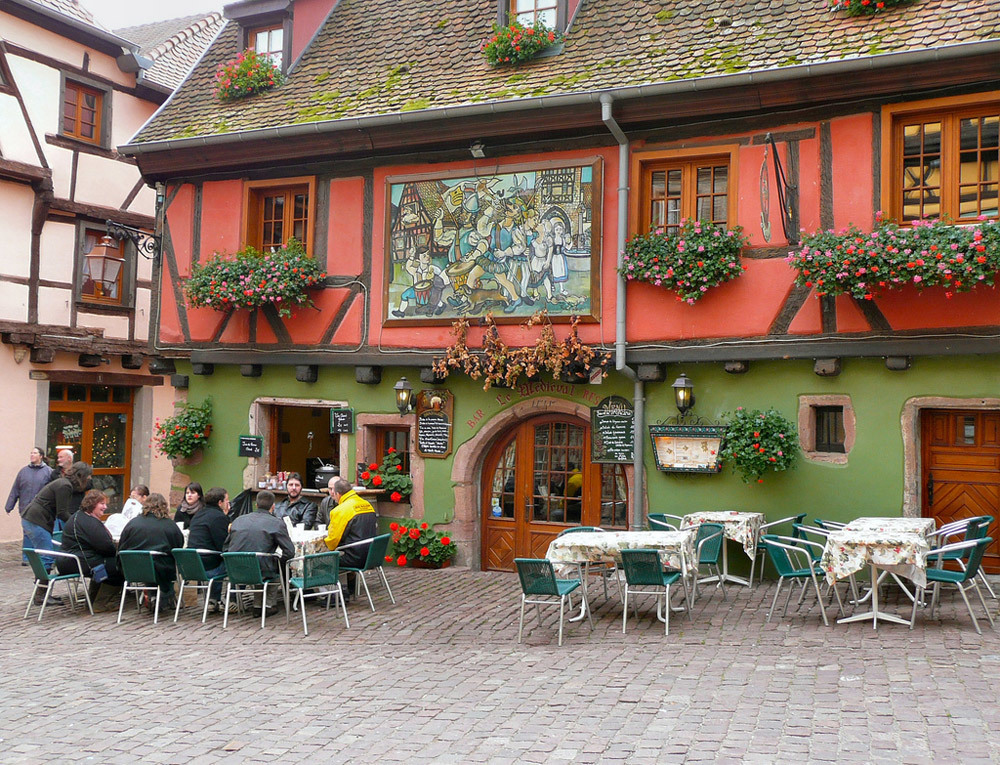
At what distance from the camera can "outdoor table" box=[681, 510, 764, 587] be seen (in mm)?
9484

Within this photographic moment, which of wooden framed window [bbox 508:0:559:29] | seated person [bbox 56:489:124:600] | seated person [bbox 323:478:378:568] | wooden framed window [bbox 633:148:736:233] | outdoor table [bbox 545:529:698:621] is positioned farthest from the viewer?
wooden framed window [bbox 508:0:559:29]

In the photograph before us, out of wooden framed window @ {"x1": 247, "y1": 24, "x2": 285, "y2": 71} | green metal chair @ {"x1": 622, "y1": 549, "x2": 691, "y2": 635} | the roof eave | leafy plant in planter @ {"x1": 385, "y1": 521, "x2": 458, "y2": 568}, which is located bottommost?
leafy plant in planter @ {"x1": 385, "y1": 521, "x2": 458, "y2": 568}

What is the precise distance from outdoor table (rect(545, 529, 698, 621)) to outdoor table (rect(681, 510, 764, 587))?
117 cm

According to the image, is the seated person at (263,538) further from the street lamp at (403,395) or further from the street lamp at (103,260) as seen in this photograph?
the street lamp at (103,260)

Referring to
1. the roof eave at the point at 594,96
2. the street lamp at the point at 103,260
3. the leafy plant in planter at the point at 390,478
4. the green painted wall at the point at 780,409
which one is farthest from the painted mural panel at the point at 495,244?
the street lamp at the point at 103,260

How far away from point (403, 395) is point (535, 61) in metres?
4.17

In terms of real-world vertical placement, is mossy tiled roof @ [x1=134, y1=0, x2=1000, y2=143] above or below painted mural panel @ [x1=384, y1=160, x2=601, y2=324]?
above

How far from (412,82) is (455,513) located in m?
5.21

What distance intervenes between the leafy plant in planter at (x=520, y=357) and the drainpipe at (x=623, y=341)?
0.28m

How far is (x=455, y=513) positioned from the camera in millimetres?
11688

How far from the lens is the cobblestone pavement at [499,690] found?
5223 millimetres

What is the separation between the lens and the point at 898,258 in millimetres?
8727

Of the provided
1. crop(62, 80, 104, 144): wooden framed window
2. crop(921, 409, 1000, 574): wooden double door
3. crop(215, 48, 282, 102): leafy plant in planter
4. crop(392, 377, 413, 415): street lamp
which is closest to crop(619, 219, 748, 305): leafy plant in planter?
crop(921, 409, 1000, 574): wooden double door

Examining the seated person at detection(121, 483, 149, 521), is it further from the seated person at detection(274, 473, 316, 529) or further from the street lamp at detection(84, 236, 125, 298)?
the street lamp at detection(84, 236, 125, 298)
